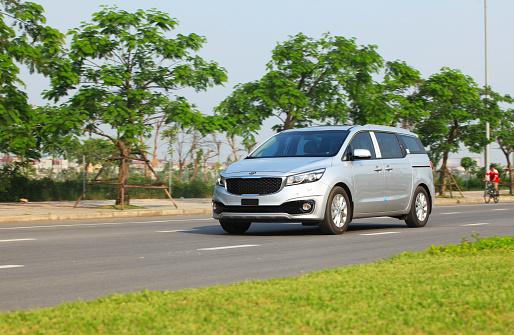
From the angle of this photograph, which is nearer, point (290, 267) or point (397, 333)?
point (397, 333)

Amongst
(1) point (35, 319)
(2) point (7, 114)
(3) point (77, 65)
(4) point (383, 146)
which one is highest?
(3) point (77, 65)

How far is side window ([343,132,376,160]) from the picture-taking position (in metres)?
13.3

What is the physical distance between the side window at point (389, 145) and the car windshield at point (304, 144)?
3.53 ft

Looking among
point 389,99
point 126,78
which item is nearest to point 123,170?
point 126,78

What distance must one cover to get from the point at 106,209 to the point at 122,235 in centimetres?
972

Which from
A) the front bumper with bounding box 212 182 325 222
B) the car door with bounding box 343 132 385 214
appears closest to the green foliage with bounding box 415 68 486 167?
the car door with bounding box 343 132 385 214

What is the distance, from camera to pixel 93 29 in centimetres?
2253

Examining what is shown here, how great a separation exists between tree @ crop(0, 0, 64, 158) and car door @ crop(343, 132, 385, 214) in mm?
10502

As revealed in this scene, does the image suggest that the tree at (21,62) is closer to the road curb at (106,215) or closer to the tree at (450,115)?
the road curb at (106,215)

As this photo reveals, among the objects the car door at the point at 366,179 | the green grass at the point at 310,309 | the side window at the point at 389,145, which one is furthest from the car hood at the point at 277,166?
the green grass at the point at 310,309

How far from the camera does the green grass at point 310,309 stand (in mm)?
4344

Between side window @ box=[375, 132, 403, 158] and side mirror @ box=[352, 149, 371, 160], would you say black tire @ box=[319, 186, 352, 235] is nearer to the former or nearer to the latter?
side mirror @ box=[352, 149, 371, 160]

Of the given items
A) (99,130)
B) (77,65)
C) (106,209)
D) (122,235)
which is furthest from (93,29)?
(122,235)

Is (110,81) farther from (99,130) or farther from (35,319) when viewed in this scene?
(35,319)
